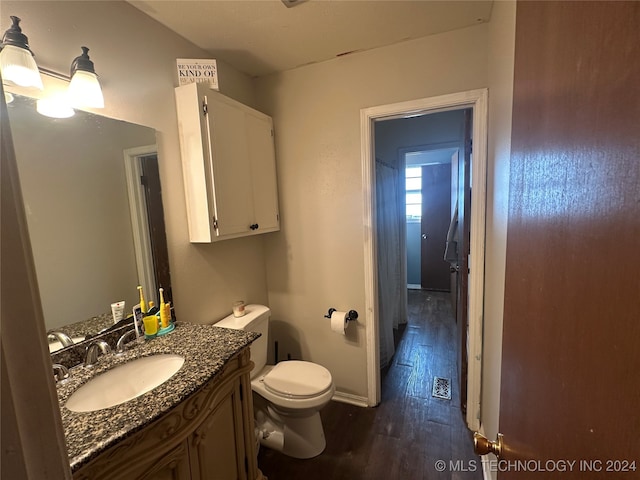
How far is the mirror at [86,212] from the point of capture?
3.38ft

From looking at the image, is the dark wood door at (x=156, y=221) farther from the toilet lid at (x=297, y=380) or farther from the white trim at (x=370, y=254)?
the white trim at (x=370, y=254)

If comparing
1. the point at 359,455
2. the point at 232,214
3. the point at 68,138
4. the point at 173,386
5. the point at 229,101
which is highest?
the point at 229,101

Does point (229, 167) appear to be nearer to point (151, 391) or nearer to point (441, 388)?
point (151, 391)

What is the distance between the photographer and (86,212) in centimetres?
119

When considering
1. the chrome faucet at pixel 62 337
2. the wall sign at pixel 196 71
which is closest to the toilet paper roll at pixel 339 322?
the chrome faucet at pixel 62 337

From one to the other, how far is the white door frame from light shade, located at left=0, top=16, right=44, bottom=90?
1577 mm

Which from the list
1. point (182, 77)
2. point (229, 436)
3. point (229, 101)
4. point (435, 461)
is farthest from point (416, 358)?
point (182, 77)

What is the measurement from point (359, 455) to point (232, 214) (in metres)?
1.64

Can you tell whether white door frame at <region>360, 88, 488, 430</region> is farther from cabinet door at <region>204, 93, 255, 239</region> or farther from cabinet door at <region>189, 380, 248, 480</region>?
cabinet door at <region>189, 380, 248, 480</region>

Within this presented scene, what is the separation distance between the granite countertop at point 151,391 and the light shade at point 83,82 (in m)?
1.04

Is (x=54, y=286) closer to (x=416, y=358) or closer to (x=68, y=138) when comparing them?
(x=68, y=138)

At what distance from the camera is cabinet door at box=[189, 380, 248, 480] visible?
1.05 metres

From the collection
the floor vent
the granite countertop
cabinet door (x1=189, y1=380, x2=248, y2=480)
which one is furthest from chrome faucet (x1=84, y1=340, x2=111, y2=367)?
the floor vent

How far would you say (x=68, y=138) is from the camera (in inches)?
44.3
